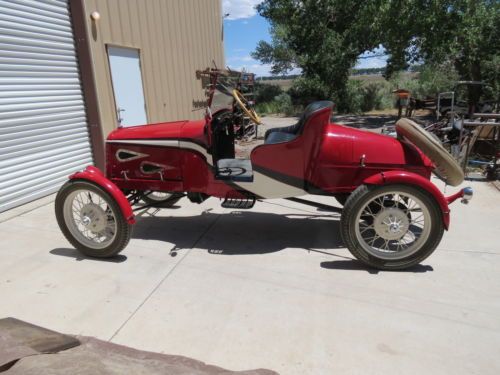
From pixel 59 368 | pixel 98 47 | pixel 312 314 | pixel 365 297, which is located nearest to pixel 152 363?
pixel 59 368

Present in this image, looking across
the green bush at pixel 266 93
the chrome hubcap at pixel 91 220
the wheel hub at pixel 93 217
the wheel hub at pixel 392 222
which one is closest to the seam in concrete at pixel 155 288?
the chrome hubcap at pixel 91 220

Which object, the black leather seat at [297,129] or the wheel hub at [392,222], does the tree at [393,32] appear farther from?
the wheel hub at [392,222]

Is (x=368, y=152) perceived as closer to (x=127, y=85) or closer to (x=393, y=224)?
(x=393, y=224)

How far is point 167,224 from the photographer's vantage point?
15.0ft

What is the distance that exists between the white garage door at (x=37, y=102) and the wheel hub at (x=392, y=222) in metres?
4.75

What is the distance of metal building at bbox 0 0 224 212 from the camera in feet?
17.3

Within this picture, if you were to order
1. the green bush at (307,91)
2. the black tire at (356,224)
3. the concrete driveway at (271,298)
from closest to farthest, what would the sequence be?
the concrete driveway at (271,298), the black tire at (356,224), the green bush at (307,91)

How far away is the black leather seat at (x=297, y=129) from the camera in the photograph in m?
3.36

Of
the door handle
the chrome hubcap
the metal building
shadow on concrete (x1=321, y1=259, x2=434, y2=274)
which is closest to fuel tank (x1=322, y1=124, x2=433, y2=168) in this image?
shadow on concrete (x1=321, y1=259, x2=434, y2=274)

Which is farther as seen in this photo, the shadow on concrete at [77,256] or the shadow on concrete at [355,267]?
the shadow on concrete at [77,256]

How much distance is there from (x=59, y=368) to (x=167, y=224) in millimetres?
2896

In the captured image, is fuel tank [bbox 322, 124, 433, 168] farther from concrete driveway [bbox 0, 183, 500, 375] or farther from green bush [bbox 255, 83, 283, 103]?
green bush [bbox 255, 83, 283, 103]

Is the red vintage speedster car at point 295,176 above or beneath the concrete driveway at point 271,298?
above

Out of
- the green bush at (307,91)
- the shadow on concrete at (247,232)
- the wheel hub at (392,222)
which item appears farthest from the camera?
the green bush at (307,91)
